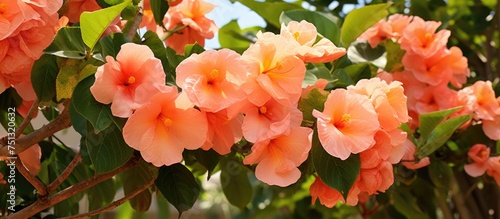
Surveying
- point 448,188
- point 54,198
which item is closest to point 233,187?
point 448,188

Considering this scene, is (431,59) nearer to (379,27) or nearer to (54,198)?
(379,27)

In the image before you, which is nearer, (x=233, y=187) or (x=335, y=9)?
(x=233, y=187)

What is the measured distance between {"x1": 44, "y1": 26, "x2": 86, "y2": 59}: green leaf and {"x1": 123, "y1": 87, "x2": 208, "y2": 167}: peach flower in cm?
8

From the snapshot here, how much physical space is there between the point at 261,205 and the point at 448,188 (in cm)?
75

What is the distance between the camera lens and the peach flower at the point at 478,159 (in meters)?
0.86

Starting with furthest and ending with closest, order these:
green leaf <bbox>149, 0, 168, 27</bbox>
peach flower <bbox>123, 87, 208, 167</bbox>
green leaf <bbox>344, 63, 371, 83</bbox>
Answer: green leaf <bbox>344, 63, 371, 83</bbox> < green leaf <bbox>149, 0, 168, 27</bbox> < peach flower <bbox>123, 87, 208, 167</bbox>

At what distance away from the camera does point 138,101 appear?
513 mm

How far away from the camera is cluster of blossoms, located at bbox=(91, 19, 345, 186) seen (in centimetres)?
51

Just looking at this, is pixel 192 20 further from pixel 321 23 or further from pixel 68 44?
pixel 68 44

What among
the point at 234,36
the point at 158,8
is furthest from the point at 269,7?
the point at 158,8

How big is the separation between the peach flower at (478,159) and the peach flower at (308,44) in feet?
1.16

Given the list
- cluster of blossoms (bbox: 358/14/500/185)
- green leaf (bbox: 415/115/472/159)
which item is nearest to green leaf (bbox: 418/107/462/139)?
green leaf (bbox: 415/115/472/159)

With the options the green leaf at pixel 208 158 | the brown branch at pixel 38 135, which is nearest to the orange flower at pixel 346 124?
the green leaf at pixel 208 158

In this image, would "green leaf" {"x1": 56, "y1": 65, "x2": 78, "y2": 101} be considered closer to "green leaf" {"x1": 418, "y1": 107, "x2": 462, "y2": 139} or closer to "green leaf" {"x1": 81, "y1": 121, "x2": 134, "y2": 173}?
"green leaf" {"x1": 81, "y1": 121, "x2": 134, "y2": 173}
